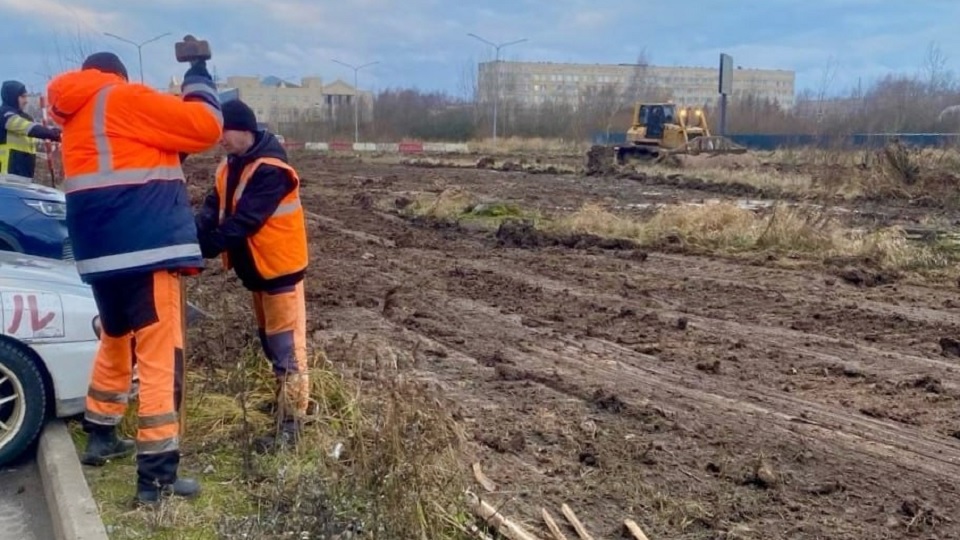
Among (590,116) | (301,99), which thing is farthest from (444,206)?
(301,99)

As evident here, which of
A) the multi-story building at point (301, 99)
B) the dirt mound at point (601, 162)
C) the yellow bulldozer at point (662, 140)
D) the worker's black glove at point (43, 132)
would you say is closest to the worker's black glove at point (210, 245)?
the worker's black glove at point (43, 132)

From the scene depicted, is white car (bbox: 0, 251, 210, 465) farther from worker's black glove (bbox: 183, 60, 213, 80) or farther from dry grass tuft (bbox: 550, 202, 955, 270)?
dry grass tuft (bbox: 550, 202, 955, 270)

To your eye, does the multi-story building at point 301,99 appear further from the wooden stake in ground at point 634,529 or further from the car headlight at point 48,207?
the wooden stake in ground at point 634,529

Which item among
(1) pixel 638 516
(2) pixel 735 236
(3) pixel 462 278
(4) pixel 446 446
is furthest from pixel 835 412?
(2) pixel 735 236

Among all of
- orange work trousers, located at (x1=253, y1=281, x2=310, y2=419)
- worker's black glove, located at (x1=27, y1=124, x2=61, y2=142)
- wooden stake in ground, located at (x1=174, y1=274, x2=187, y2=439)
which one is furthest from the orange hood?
worker's black glove, located at (x1=27, y1=124, x2=61, y2=142)

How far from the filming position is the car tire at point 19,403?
502 centimetres

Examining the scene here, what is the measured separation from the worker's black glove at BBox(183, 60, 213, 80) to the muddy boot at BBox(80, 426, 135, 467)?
72.9 inches

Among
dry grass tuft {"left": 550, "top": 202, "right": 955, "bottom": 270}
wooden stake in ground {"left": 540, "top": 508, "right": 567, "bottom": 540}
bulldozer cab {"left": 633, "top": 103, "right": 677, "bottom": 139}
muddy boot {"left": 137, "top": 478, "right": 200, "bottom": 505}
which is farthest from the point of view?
bulldozer cab {"left": 633, "top": 103, "right": 677, "bottom": 139}

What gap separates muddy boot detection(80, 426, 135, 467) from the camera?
4930 millimetres

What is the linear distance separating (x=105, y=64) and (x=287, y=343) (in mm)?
1717

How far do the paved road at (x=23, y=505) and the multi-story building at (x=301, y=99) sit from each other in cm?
4430

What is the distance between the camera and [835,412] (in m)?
6.35

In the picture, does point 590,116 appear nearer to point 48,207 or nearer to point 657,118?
point 657,118

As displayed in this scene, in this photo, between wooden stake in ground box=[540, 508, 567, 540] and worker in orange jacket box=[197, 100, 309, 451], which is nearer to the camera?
wooden stake in ground box=[540, 508, 567, 540]
